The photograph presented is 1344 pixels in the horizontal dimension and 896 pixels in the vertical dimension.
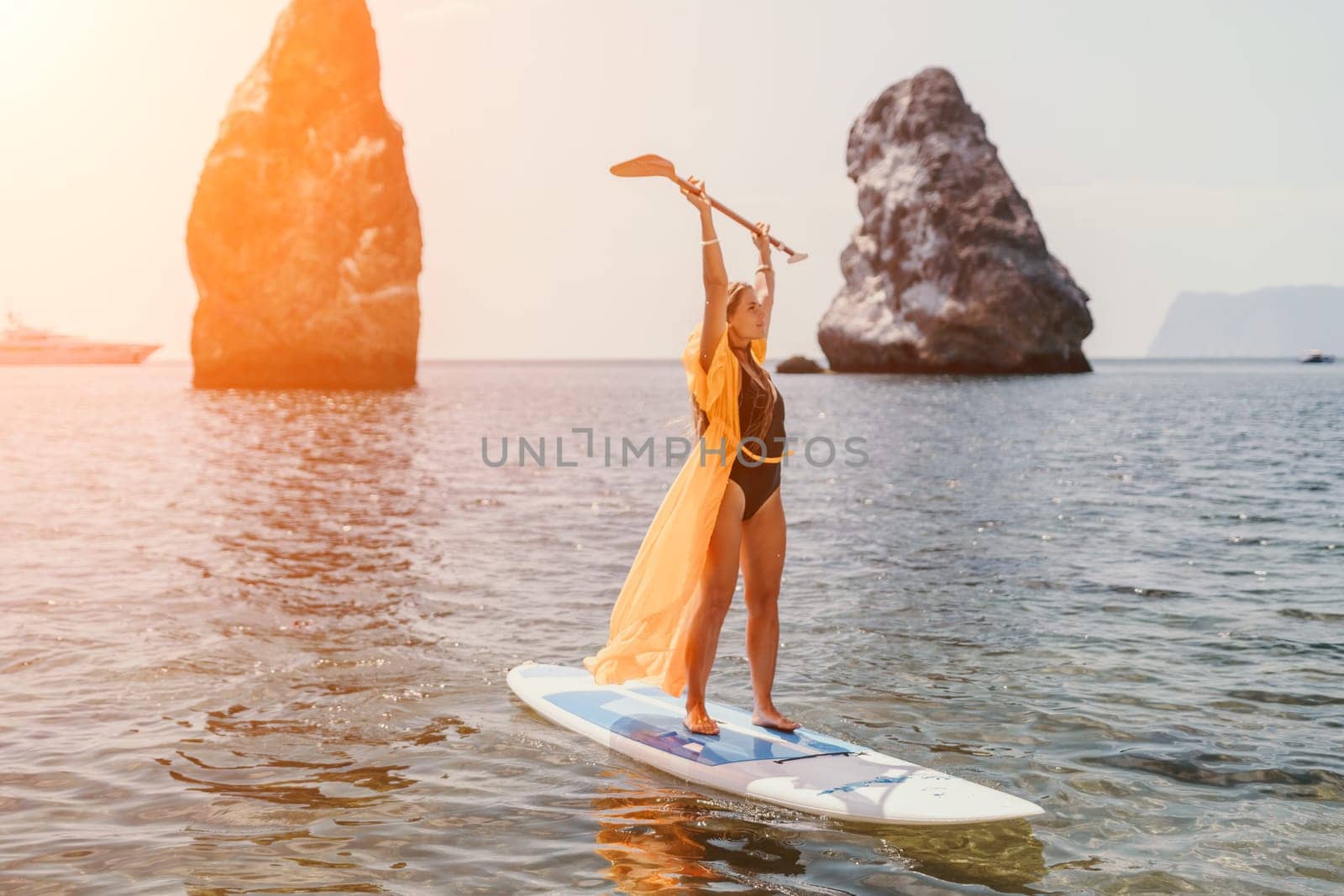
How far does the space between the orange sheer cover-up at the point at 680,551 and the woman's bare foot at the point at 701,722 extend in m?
0.17

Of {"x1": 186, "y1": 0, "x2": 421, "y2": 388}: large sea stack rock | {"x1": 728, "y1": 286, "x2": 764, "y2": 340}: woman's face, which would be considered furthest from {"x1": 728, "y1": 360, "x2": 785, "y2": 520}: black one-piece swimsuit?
{"x1": 186, "y1": 0, "x2": 421, "y2": 388}: large sea stack rock

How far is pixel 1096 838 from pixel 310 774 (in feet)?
14.1

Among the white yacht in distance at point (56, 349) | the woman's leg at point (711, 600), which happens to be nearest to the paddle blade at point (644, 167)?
the woman's leg at point (711, 600)

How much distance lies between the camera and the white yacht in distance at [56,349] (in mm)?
162750

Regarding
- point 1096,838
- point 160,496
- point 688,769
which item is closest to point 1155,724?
point 1096,838

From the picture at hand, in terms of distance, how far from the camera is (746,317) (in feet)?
20.3

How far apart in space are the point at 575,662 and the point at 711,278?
13.9ft

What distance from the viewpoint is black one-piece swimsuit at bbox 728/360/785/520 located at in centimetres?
627

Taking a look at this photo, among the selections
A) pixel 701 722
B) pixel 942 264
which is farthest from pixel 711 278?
pixel 942 264

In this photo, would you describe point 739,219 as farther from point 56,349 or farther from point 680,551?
point 56,349

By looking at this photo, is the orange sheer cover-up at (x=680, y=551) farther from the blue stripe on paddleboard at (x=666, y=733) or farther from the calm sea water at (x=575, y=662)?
the calm sea water at (x=575, y=662)

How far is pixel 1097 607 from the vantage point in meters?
11.0

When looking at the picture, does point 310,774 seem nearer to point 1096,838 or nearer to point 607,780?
point 607,780

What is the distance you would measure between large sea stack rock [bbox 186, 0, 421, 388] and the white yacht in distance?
88.2 m
